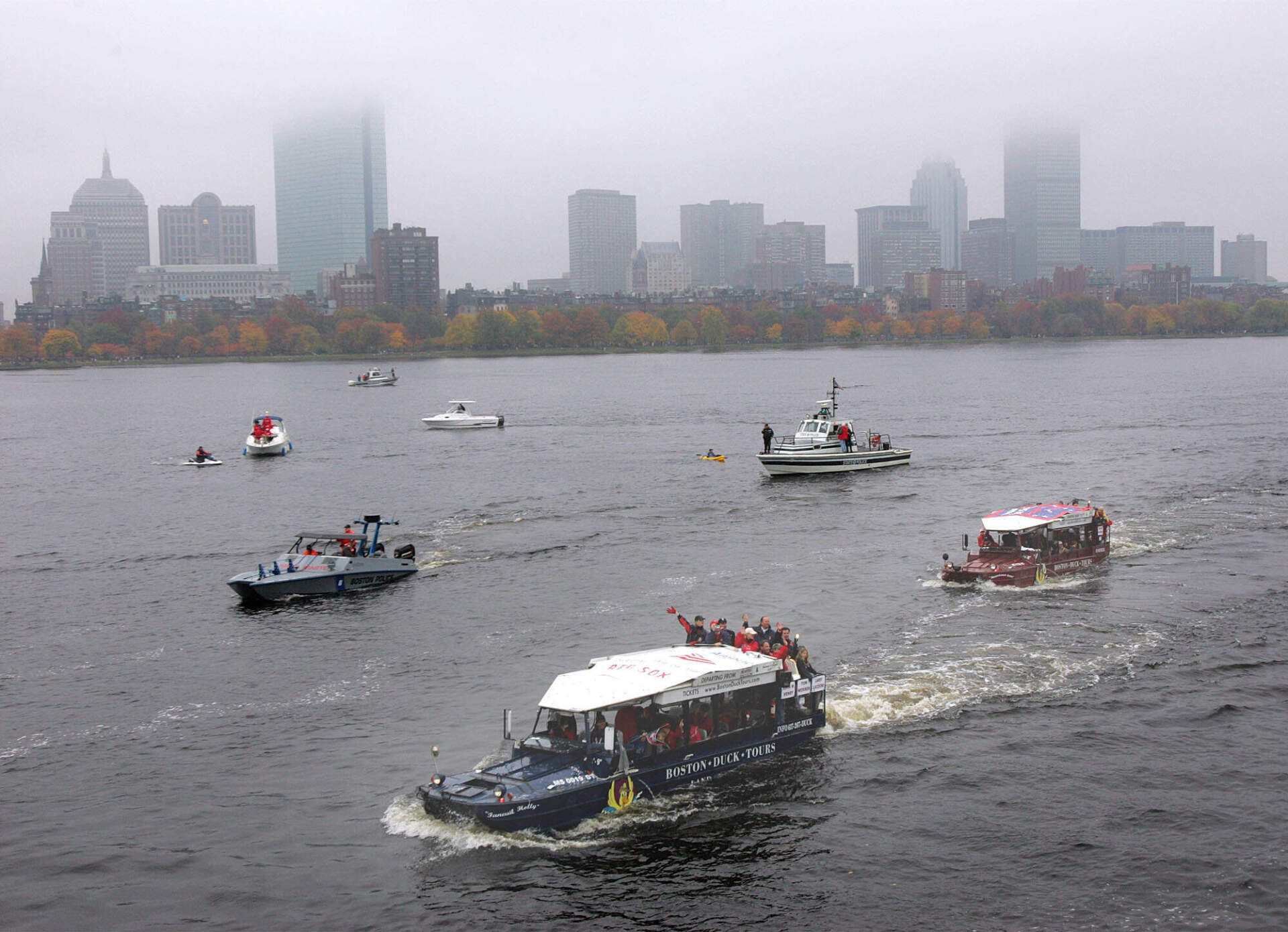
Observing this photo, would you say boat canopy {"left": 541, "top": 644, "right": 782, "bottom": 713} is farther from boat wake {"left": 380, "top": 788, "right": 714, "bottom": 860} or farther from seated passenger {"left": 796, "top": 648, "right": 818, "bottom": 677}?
boat wake {"left": 380, "top": 788, "right": 714, "bottom": 860}

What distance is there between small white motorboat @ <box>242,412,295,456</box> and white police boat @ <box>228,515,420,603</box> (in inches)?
2169

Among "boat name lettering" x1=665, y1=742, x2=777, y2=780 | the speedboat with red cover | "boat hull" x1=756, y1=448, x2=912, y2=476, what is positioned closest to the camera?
"boat name lettering" x1=665, y1=742, x2=777, y2=780

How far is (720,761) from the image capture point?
107 ft

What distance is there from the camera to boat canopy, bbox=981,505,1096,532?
53.2 metres

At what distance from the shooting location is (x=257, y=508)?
264ft

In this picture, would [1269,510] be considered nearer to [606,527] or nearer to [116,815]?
[606,527]

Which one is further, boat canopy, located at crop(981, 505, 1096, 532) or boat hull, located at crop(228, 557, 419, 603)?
boat canopy, located at crop(981, 505, 1096, 532)

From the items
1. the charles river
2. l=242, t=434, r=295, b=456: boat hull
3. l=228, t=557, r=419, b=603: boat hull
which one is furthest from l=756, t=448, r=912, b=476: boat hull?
l=242, t=434, r=295, b=456: boat hull

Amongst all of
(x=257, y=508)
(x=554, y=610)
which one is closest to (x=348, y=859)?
(x=554, y=610)

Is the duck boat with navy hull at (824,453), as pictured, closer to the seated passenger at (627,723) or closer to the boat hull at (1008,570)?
the boat hull at (1008,570)

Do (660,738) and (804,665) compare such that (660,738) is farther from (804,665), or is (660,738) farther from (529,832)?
(804,665)

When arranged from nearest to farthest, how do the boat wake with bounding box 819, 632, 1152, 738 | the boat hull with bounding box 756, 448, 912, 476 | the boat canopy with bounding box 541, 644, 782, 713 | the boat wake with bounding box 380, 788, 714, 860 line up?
1. the boat wake with bounding box 380, 788, 714, 860
2. the boat canopy with bounding box 541, 644, 782, 713
3. the boat wake with bounding box 819, 632, 1152, 738
4. the boat hull with bounding box 756, 448, 912, 476

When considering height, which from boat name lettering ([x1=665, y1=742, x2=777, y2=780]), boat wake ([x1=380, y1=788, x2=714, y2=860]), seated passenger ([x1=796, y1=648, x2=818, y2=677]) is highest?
seated passenger ([x1=796, y1=648, x2=818, y2=677])

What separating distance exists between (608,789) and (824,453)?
59520 millimetres
